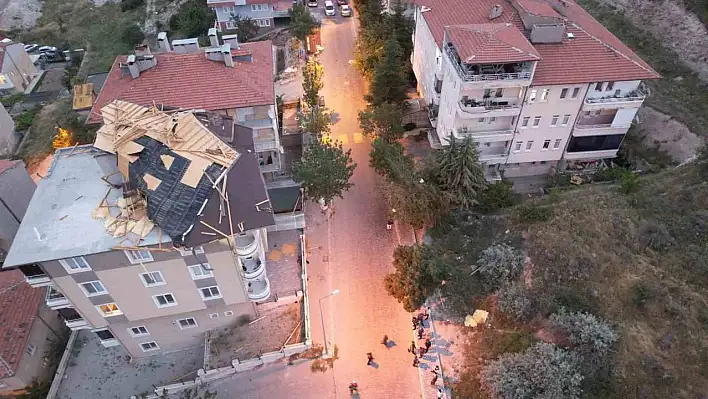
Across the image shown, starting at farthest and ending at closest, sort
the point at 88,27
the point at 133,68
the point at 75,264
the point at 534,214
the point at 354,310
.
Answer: the point at 88,27, the point at 133,68, the point at 534,214, the point at 354,310, the point at 75,264

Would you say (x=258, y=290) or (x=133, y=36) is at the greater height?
(x=258, y=290)

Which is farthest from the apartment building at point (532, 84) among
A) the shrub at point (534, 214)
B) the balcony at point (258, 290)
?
the balcony at point (258, 290)

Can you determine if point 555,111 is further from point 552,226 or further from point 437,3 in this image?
point 437,3

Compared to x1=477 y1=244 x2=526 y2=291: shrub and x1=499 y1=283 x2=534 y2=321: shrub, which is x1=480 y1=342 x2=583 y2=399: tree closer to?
x1=499 y1=283 x2=534 y2=321: shrub

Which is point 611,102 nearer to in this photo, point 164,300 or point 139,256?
point 139,256

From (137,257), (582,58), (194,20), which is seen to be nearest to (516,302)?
(582,58)

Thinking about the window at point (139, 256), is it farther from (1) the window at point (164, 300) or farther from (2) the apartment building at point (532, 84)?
(2) the apartment building at point (532, 84)
